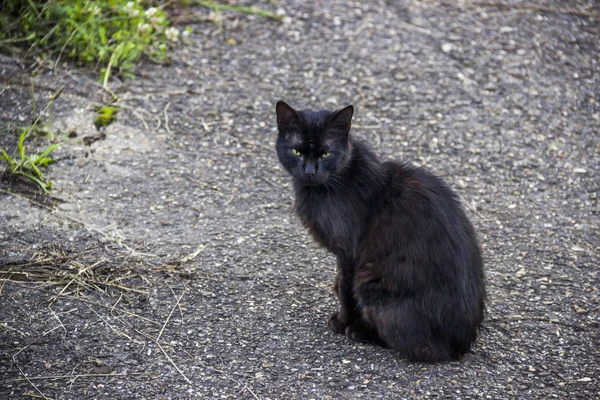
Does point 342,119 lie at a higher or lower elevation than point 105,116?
higher

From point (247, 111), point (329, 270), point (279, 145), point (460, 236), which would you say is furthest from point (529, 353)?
point (247, 111)

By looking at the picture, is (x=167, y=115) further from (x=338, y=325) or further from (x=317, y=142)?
(x=338, y=325)

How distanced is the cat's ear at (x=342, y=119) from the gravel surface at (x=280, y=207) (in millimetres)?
985

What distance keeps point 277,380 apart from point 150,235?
4.90 feet

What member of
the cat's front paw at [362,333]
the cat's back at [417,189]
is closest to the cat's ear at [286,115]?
the cat's back at [417,189]

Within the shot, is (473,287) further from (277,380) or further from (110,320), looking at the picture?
(110,320)

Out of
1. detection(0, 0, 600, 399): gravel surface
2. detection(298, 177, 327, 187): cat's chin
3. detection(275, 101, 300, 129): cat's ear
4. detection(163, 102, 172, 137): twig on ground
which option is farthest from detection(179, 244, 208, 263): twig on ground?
detection(163, 102, 172, 137): twig on ground

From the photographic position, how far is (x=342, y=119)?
143 inches

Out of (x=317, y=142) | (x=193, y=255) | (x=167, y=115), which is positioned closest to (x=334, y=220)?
(x=317, y=142)

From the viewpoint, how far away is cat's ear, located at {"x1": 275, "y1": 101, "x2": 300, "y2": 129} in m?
3.63

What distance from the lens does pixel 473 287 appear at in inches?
133

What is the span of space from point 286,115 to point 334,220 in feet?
1.97

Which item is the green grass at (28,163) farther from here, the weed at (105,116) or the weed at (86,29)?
the weed at (86,29)

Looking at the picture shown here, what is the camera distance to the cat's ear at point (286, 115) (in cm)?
363
